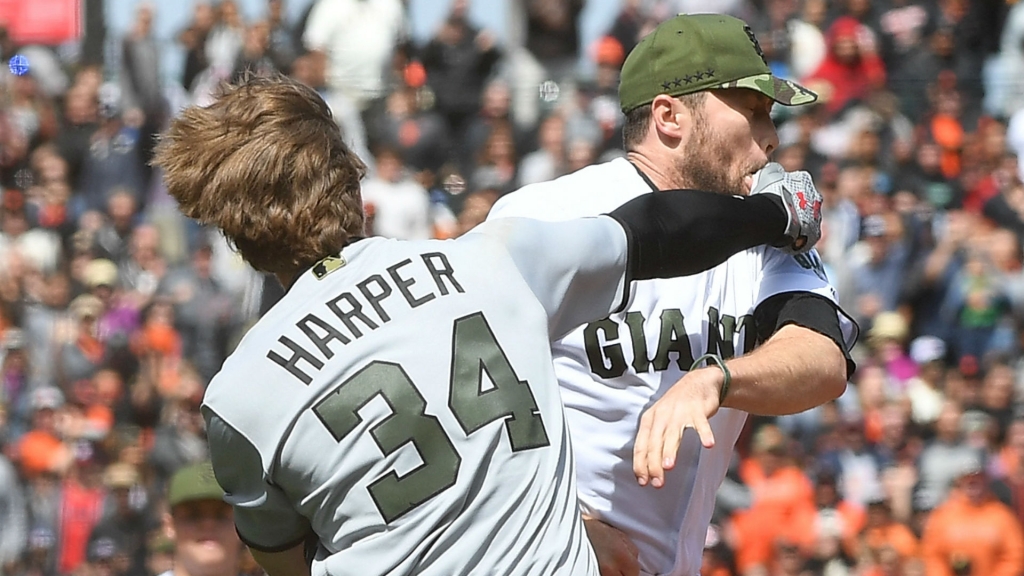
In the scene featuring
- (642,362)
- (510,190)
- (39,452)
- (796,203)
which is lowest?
(39,452)

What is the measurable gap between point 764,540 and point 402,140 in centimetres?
419

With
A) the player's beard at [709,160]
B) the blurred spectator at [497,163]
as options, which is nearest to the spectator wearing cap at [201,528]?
the player's beard at [709,160]

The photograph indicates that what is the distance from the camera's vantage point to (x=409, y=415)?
2594 mm

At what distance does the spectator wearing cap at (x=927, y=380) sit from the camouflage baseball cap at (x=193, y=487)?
5.54m

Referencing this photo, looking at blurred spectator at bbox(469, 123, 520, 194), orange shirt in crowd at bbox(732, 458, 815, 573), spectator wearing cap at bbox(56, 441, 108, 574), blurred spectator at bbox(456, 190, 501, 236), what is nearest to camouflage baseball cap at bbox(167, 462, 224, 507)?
orange shirt in crowd at bbox(732, 458, 815, 573)

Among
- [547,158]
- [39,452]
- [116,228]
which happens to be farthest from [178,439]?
[547,158]

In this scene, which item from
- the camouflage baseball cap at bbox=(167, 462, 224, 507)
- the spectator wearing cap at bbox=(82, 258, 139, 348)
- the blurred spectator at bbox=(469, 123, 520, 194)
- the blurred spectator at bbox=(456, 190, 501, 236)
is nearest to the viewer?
Answer: the camouflage baseball cap at bbox=(167, 462, 224, 507)

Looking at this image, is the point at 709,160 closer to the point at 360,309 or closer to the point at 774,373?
the point at 774,373

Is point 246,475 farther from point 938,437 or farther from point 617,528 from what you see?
point 938,437

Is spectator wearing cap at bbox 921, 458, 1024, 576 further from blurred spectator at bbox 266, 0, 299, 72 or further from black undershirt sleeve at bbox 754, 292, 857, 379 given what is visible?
blurred spectator at bbox 266, 0, 299, 72

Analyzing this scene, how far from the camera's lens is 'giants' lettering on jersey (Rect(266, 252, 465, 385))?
8.61 ft

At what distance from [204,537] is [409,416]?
6.72 ft

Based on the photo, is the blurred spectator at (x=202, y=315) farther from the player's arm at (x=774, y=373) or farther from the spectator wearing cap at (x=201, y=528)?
the player's arm at (x=774, y=373)

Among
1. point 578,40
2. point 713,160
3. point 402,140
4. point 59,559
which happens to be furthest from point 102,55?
point 713,160
